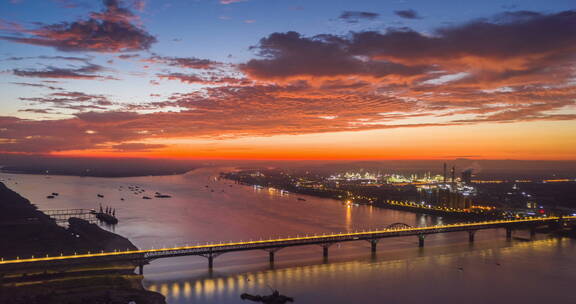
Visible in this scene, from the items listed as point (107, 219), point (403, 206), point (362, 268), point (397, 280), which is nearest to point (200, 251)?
point (362, 268)

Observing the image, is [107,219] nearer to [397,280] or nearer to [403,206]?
[397,280]

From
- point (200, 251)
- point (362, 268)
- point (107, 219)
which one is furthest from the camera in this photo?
point (107, 219)

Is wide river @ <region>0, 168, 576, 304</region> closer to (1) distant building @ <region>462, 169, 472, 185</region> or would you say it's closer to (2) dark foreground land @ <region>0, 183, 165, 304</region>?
(2) dark foreground land @ <region>0, 183, 165, 304</region>

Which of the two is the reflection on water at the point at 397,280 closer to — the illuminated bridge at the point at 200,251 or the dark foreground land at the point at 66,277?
the dark foreground land at the point at 66,277

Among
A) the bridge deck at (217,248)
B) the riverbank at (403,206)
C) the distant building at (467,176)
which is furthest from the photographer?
the distant building at (467,176)

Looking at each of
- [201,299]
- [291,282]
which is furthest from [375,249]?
[201,299]

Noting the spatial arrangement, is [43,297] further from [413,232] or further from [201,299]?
[413,232]

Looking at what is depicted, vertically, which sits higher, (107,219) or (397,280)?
(107,219)

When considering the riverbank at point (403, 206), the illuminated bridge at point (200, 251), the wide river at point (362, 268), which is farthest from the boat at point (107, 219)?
the riverbank at point (403, 206)
